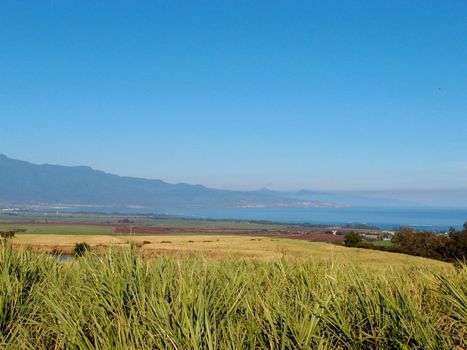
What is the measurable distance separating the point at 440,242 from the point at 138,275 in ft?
149

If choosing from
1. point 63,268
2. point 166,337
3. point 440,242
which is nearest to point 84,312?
point 166,337

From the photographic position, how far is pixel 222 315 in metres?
6.57

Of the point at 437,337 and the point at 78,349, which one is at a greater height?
the point at 437,337

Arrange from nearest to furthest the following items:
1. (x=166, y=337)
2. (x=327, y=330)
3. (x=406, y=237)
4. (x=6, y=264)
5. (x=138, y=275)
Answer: (x=166, y=337) → (x=327, y=330) → (x=138, y=275) → (x=6, y=264) → (x=406, y=237)

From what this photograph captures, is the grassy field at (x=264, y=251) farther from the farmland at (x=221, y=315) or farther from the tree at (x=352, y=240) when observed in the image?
the tree at (x=352, y=240)

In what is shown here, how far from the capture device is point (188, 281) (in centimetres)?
751

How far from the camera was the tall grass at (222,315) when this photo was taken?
5480 mm

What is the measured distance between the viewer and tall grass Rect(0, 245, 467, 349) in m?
5.48

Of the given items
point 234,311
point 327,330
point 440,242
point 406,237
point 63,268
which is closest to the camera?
point 327,330

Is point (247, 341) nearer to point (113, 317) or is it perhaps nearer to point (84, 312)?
point (113, 317)

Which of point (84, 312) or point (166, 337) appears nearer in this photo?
point (166, 337)

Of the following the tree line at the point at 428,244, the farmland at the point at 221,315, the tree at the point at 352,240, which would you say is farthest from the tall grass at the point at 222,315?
the tree at the point at 352,240

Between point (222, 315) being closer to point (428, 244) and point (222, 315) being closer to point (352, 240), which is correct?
point (428, 244)

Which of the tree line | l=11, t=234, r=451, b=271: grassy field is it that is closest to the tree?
the tree line
